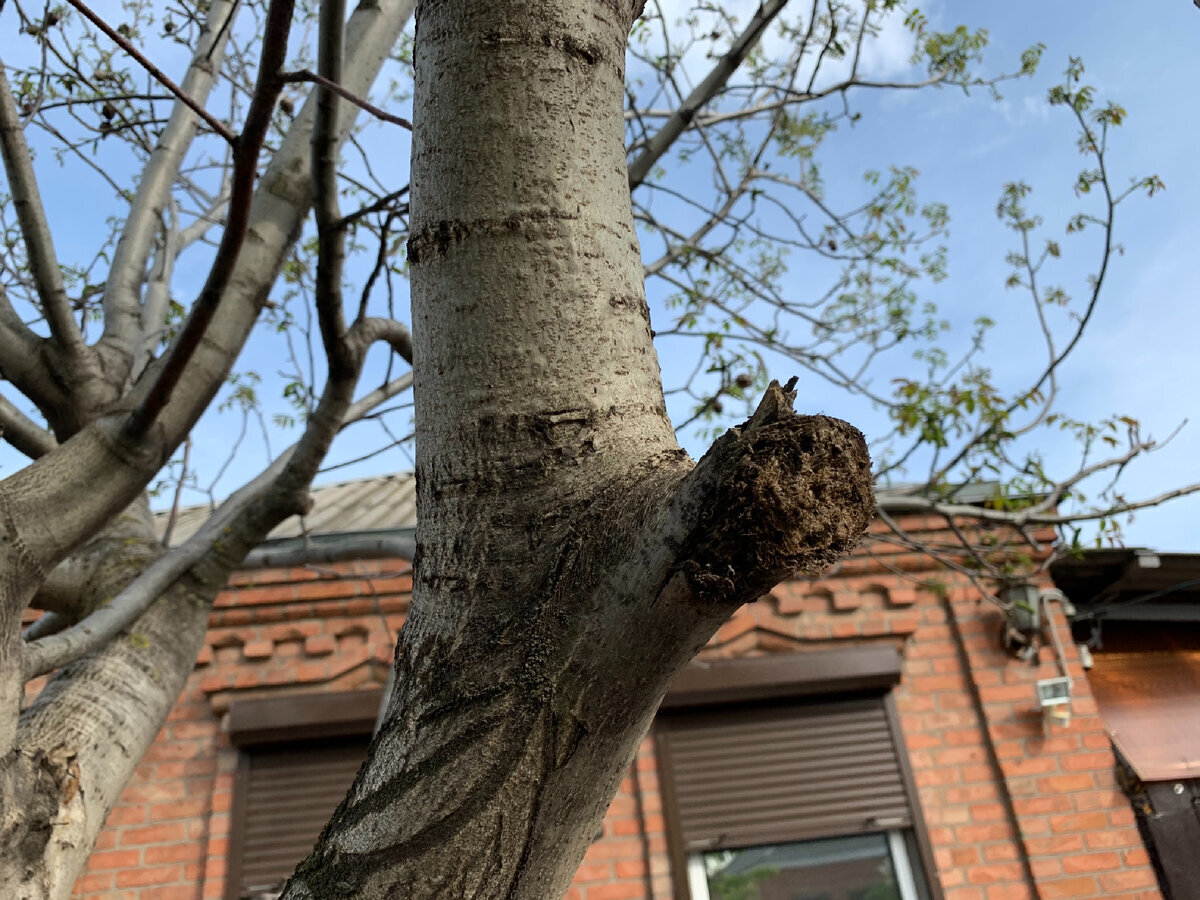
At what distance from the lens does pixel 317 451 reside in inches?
104

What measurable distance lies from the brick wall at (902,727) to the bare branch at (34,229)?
1928mm

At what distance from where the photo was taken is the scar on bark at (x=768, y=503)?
2.29ft

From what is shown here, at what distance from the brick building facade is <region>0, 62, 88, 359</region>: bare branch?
6.82ft

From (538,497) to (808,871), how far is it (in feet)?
12.5

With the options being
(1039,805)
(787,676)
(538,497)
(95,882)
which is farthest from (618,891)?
(538,497)

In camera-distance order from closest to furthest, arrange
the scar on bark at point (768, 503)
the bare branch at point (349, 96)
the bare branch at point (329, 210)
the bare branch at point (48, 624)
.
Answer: the scar on bark at point (768, 503) → the bare branch at point (349, 96) → the bare branch at point (329, 210) → the bare branch at point (48, 624)

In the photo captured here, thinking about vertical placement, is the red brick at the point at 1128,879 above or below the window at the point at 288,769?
below

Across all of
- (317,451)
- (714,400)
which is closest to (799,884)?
(714,400)

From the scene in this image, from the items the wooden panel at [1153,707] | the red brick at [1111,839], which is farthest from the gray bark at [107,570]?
the wooden panel at [1153,707]

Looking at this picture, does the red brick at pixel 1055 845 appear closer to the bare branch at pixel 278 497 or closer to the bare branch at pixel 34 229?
the bare branch at pixel 278 497

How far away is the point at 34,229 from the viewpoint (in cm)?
230

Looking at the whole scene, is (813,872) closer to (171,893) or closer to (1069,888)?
(1069,888)

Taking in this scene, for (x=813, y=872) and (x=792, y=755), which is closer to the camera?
(x=813, y=872)

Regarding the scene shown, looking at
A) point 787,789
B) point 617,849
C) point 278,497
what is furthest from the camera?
point 787,789
